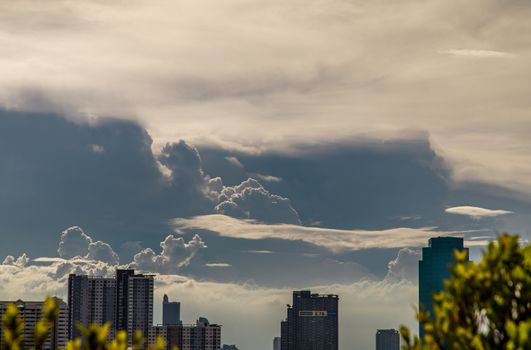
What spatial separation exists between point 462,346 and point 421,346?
70.7 inches

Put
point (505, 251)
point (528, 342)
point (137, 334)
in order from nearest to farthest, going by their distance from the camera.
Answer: point (137, 334) → point (528, 342) → point (505, 251)

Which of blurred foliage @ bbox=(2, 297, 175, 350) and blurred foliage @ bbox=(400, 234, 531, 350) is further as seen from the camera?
blurred foliage @ bbox=(400, 234, 531, 350)

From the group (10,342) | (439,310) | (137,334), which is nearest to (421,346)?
(439,310)

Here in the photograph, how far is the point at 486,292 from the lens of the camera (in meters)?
32.1

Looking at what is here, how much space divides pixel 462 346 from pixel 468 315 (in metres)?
1.59

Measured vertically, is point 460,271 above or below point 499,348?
above

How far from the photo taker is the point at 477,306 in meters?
32.3

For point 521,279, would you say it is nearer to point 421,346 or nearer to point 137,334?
point 421,346

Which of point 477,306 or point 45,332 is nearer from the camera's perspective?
point 45,332

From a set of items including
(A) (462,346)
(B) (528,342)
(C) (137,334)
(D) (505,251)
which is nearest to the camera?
(C) (137,334)

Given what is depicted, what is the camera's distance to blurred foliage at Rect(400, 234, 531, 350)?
31358mm

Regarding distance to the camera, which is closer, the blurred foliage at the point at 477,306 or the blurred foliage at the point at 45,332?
the blurred foliage at the point at 45,332

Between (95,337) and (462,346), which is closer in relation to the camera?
(95,337)

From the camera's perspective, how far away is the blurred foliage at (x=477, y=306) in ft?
103
